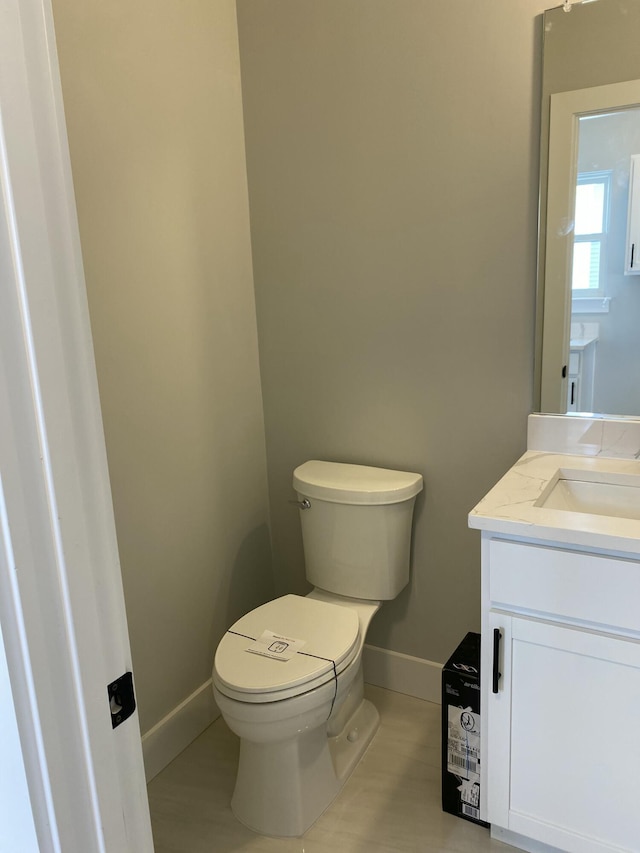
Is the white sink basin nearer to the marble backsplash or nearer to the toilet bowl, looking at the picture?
the marble backsplash

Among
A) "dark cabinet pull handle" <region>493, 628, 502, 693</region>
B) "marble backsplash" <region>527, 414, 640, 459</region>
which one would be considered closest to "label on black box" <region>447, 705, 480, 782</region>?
"dark cabinet pull handle" <region>493, 628, 502, 693</region>

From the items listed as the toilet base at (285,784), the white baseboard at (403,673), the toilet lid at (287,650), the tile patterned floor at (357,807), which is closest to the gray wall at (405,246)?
the white baseboard at (403,673)

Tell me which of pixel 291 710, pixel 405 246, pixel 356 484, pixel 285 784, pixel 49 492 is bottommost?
pixel 285 784

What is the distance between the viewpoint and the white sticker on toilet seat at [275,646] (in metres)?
1.63

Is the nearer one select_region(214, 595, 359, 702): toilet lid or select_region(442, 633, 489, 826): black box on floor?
select_region(214, 595, 359, 702): toilet lid

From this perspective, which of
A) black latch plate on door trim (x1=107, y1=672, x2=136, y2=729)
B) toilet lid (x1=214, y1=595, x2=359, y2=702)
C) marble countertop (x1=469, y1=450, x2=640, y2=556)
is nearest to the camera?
black latch plate on door trim (x1=107, y1=672, x2=136, y2=729)

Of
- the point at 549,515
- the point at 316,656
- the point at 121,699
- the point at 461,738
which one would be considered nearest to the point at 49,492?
the point at 121,699

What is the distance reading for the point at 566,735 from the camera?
1379mm

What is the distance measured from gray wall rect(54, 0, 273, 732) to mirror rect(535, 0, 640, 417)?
3.10 ft

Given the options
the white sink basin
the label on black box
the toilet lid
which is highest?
the white sink basin

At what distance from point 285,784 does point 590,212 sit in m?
1.63

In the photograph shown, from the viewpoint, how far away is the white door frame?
0.56m

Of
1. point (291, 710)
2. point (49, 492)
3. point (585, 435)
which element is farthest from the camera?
point (585, 435)

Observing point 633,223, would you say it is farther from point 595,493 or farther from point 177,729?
point 177,729
